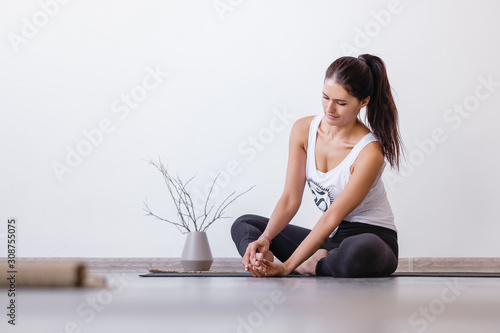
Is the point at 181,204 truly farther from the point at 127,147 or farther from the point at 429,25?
the point at 429,25

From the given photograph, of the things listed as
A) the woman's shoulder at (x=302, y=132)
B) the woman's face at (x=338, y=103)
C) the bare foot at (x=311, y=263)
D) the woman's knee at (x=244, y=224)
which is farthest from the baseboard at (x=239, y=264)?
the woman's face at (x=338, y=103)

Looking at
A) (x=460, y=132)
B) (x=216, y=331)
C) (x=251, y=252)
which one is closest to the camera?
(x=216, y=331)

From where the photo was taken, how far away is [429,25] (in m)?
3.62

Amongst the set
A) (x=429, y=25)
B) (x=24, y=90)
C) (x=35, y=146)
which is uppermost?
(x=429, y=25)

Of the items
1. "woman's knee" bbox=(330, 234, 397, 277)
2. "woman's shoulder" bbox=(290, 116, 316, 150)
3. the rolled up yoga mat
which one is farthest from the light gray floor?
"woman's shoulder" bbox=(290, 116, 316, 150)

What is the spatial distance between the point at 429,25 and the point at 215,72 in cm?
126

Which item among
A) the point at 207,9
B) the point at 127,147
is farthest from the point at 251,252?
the point at 207,9

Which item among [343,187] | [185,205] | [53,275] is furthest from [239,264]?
[53,275]

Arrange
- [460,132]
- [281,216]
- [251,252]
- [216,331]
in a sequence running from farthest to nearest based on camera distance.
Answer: [460,132] → [281,216] → [251,252] → [216,331]

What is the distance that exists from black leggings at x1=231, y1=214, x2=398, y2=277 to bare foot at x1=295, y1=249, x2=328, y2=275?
27mm

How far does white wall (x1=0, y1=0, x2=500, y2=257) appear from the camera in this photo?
354 centimetres

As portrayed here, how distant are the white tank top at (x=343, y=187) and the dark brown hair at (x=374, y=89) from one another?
0.21 feet

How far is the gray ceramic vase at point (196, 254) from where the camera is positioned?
9.57 ft

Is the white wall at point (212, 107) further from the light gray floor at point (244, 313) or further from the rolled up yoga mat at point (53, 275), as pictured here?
the rolled up yoga mat at point (53, 275)
